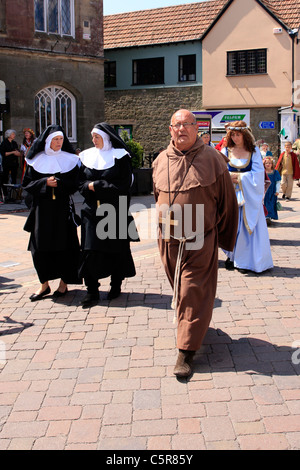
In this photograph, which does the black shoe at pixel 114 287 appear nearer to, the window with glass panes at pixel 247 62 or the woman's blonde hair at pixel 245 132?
the woman's blonde hair at pixel 245 132

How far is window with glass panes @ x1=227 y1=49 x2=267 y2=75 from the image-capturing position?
27138mm

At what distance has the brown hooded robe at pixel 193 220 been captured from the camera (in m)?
4.61

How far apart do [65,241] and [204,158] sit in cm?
239

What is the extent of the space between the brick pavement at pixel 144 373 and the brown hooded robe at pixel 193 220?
0.40 metres

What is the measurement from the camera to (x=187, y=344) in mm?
4578

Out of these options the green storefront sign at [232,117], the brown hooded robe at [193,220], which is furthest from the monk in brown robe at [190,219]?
the green storefront sign at [232,117]

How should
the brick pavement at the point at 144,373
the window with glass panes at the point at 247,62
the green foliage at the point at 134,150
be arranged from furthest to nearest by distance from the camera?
the window with glass panes at the point at 247,62 < the green foliage at the point at 134,150 < the brick pavement at the point at 144,373

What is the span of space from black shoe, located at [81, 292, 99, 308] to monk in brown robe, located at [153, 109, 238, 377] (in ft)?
5.85

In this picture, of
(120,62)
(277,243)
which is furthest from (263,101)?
(277,243)

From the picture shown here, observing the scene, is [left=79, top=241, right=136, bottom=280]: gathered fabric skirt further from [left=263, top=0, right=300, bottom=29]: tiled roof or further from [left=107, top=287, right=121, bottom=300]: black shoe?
[left=263, top=0, right=300, bottom=29]: tiled roof

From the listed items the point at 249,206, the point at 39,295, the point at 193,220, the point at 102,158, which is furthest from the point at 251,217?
the point at 193,220

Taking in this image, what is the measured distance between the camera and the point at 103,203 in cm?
638

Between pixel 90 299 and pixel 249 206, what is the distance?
253 cm

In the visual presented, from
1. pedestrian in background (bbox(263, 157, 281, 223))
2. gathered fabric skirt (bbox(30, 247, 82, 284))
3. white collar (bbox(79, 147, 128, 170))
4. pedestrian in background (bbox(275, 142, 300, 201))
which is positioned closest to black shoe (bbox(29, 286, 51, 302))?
gathered fabric skirt (bbox(30, 247, 82, 284))
